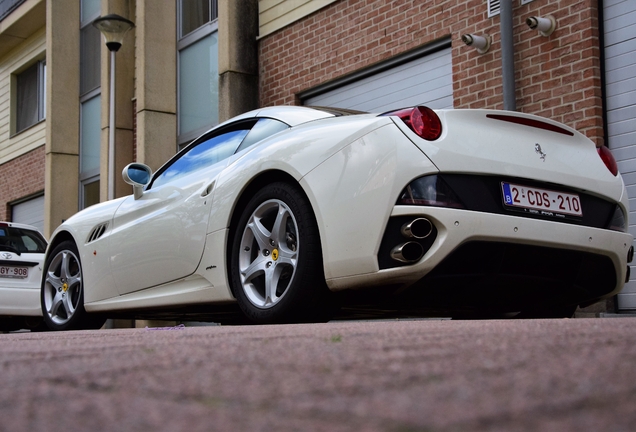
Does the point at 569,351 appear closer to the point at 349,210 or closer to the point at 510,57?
the point at 349,210

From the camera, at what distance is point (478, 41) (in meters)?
8.32

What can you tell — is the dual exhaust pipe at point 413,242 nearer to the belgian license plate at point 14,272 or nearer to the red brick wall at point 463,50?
the red brick wall at point 463,50

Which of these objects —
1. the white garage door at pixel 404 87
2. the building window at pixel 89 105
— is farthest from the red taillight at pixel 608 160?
the building window at pixel 89 105

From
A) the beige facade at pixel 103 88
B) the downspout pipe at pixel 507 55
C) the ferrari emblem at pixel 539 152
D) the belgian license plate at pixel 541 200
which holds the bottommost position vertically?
the belgian license plate at pixel 541 200

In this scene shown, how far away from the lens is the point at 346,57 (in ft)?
33.9

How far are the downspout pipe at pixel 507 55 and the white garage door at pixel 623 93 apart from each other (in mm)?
839

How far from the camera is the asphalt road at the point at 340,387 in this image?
101 centimetres

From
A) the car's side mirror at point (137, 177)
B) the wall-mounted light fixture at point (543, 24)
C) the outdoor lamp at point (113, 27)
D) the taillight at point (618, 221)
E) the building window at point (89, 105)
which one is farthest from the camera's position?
the building window at point (89, 105)

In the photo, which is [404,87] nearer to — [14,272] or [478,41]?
[478,41]

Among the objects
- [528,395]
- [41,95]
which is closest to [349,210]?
[528,395]

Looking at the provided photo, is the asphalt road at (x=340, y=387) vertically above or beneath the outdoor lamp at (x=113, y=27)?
beneath

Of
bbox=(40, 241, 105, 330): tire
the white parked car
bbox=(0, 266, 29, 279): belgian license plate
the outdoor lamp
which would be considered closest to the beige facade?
the outdoor lamp

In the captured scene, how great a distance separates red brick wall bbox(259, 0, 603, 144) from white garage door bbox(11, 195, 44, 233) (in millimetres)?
8976

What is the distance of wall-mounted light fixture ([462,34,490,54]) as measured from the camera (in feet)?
27.0
